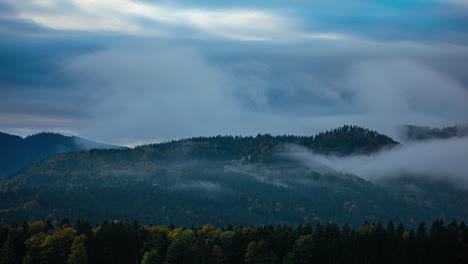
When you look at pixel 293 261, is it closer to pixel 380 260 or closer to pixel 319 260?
pixel 319 260

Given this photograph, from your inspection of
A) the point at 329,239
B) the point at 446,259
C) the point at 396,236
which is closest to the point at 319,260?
the point at 329,239

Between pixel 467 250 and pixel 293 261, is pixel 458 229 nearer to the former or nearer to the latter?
pixel 467 250

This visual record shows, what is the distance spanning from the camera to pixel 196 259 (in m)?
199

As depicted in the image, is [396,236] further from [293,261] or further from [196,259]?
[196,259]

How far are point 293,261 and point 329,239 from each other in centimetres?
1206

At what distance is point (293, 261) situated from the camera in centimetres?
19775

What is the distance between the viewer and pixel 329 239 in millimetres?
199875

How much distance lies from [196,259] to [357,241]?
149 feet

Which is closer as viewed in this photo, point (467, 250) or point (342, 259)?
point (467, 250)

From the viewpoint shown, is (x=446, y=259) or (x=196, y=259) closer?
(x=446, y=259)

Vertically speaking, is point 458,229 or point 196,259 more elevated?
point 458,229

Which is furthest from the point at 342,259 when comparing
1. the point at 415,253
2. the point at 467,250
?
the point at 467,250

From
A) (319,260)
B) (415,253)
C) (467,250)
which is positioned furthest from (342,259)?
(467,250)

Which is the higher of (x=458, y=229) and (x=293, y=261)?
(x=458, y=229)
